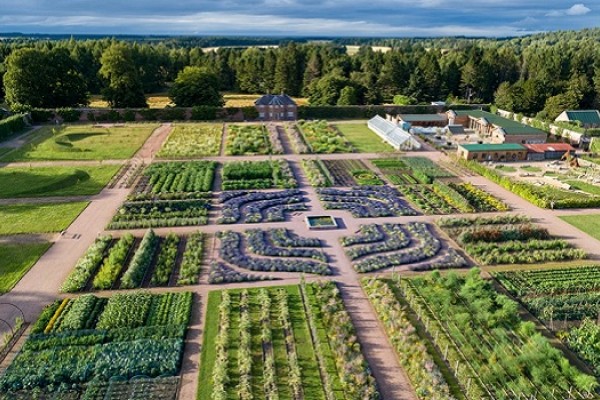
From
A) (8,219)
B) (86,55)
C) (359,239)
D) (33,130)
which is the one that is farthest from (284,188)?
(86,55)

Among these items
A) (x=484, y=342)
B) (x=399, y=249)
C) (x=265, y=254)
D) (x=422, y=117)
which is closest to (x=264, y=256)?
(x=265, y=254)

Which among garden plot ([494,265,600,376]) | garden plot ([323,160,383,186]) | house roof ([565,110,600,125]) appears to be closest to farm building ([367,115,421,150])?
garden plot ([323,160,383,186])

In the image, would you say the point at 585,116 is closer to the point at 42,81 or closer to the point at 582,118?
the point at 582,118

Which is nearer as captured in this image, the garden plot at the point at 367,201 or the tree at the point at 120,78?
the garden plot at the point at 367,201

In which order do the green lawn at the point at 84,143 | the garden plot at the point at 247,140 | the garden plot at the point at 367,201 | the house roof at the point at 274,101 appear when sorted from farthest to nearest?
the house roof at the point at 274,101 → the garden plot at the point at 247,140 → the green lawn at the point at 84,143 → the garden plot at the point at 367,201

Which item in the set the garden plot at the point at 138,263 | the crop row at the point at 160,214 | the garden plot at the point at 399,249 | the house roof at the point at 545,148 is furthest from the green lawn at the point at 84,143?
the house roof at the point at 545,148

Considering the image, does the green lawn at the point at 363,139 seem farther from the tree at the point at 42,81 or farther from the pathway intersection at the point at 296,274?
the tree at the point at 42,81

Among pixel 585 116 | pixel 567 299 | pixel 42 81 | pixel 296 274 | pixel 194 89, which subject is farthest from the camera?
pixel 194 89
